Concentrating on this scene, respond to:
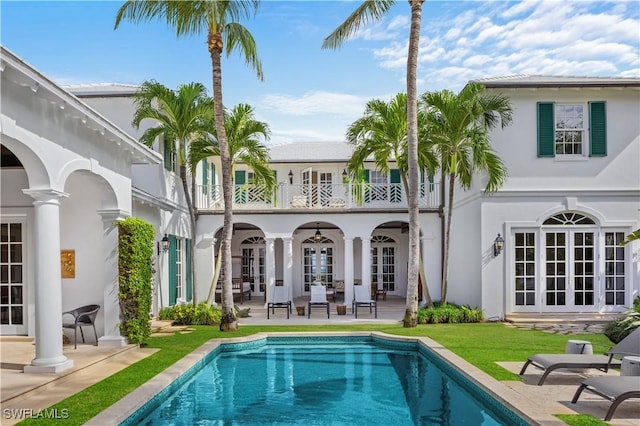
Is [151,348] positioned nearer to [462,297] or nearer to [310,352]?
[310,352]

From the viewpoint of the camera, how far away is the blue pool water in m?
6.97

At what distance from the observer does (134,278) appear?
10.2m

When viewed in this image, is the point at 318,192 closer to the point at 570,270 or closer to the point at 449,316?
the point at 449,316

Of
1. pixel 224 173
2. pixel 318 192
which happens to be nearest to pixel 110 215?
pixel 224 173

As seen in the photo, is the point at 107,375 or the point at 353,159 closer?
the point at 107,375

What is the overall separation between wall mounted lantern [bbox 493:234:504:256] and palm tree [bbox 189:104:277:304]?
727 cm

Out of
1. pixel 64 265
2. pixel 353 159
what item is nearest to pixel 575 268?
pixel 353 159

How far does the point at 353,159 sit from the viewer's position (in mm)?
Result: 15391

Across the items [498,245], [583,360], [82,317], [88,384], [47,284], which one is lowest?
[88,384]

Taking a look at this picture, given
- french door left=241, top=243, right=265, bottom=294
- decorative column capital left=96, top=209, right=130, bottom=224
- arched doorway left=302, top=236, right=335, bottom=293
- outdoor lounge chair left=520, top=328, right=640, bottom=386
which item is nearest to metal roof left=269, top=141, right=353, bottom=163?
arched doorway left=302, top=236, right=335, bottom=293

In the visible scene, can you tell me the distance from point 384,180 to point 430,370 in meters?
13.9

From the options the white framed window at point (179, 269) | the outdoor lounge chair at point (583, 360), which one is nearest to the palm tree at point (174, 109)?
the white framed window at point (179, 269)

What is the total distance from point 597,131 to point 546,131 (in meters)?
1.53

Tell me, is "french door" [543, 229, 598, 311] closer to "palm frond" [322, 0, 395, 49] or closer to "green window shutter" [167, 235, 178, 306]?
"palm frond" [322, 0, 395, 49]
